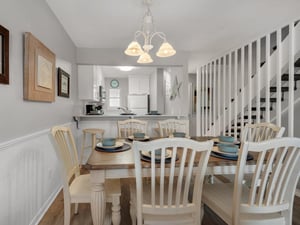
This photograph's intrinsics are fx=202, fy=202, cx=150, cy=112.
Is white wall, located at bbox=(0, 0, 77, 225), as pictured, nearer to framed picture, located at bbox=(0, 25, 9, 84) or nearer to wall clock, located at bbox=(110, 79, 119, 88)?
framed picture, located at bbox=(0, 25, 9, 84)

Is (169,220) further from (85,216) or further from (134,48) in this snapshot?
(134,48)

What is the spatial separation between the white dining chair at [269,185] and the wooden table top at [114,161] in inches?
9.3

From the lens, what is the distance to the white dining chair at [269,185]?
1.07 meters

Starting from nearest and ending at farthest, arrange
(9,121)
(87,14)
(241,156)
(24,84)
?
(241,156), (9,121), (24,84), (87,14)

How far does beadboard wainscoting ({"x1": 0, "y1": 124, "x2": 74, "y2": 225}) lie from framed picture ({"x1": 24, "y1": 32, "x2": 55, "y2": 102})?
15.4 inches

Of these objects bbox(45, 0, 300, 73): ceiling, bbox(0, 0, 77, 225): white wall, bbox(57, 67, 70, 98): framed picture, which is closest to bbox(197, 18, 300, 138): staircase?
bbox(45, 0, 300, 73): ceiling

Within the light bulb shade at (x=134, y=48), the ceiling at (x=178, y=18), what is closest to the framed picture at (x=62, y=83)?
the ceiling at (x=178, y=18)

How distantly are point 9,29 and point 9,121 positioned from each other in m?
0.69

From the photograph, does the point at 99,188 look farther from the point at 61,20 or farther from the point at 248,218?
the point at 61,20

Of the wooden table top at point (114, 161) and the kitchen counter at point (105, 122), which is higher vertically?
the kitchen counter at point (105, 122)

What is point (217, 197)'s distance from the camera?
148cm

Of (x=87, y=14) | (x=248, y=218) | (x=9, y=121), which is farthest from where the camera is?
(x=87, y=14)

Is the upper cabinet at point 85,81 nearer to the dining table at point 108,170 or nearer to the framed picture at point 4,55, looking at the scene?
the framed picture at point 4,55

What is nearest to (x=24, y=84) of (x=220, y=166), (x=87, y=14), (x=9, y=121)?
(x=9, y=121)
